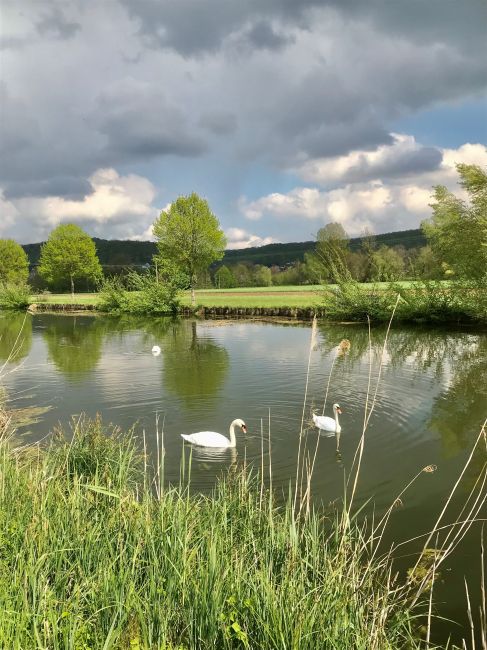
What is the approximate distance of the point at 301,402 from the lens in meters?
12.0

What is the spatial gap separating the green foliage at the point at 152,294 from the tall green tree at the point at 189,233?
185cm

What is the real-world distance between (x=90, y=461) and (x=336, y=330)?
2193 centimetres

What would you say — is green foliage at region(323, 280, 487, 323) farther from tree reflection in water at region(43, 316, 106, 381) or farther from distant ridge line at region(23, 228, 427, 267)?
distant ridge line at region(23, 228, 427, 267)

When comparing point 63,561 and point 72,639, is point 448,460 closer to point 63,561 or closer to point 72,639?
point 63,561

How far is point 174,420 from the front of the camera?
1066cm

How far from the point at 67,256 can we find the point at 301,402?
55.7 m

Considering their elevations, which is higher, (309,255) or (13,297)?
(309,255)

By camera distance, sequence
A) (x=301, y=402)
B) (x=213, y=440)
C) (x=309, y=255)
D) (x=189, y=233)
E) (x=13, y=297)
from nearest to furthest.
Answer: (x=213, y=440) < (x=301, y=402) < (x=189, y=233) < (x=13, y=297) < (x=309, y=255)

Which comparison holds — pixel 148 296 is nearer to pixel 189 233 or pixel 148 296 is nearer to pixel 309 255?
pixel 189 233

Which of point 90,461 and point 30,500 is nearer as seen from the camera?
point 30,500

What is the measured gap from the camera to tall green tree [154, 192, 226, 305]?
1608 inches

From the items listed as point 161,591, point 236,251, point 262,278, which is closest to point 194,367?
point 161,591

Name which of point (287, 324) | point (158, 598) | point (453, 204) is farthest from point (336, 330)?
point (158, 598)

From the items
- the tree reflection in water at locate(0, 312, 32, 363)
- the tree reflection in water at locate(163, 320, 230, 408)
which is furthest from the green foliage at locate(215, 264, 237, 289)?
the tree reflection in water at locate(163, 320, 230, 408)
